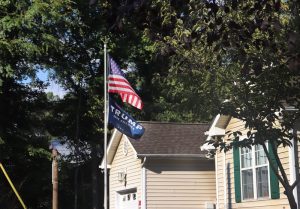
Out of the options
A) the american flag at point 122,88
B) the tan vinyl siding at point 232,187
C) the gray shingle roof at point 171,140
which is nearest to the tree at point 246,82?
the tan vinyl siding at point 232,187

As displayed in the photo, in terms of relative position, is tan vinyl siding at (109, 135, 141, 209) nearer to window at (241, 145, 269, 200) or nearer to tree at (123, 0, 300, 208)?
window at (241, 145, 269, 200)

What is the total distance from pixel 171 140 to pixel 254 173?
5.61 metres

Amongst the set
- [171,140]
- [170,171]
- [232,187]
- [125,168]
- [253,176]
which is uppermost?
[171,140]

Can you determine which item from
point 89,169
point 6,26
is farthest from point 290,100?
point 89,169

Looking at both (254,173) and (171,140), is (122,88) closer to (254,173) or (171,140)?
(171,140)

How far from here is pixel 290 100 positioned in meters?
8.04

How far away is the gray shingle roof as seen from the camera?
757 inches

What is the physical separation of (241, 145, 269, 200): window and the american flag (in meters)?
3.42

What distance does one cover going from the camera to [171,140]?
65.5ft

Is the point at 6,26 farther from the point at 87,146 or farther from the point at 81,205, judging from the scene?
the point at 81,205

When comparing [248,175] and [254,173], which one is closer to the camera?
[254,173]

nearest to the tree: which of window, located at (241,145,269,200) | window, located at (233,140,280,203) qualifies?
window, located at (233,140,280,203)

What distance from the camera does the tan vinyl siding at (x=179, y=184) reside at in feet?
63.0

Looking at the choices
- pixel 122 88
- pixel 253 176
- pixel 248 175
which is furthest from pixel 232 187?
pixel 122 88
